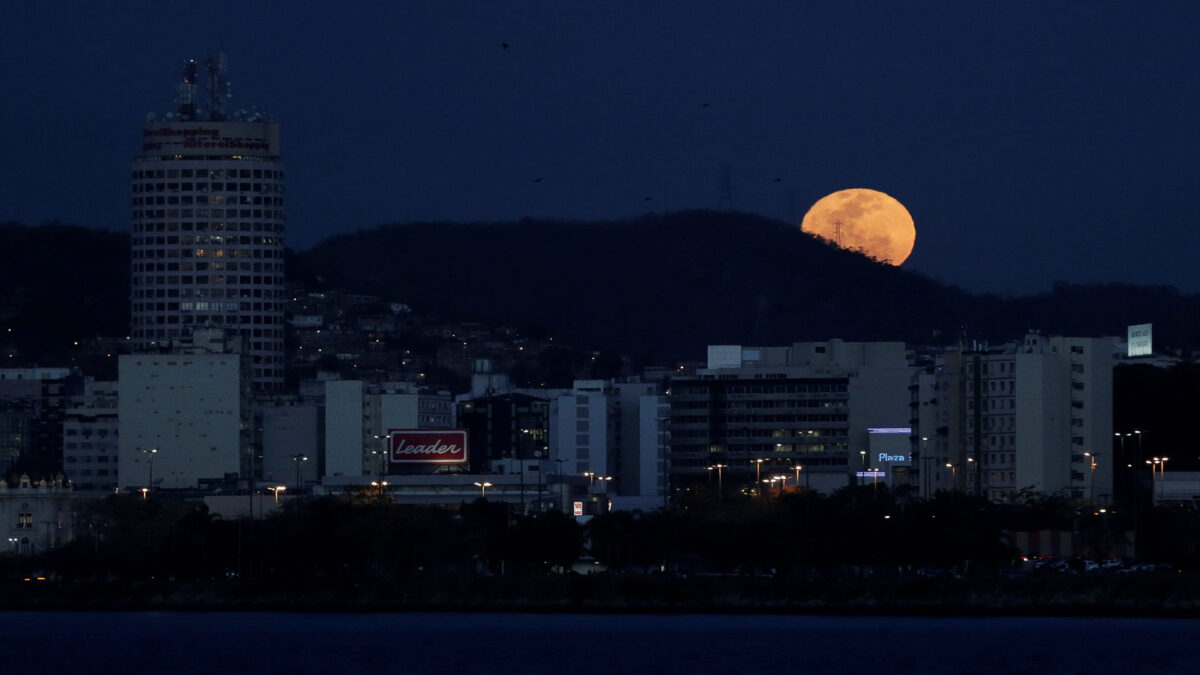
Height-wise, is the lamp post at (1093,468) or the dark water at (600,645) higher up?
the lamp post at (1093,468)

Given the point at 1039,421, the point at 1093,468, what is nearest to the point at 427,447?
the point at 1039,421

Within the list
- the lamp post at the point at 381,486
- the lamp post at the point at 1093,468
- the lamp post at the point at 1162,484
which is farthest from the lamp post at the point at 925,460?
the lamp post at the point at 381,486

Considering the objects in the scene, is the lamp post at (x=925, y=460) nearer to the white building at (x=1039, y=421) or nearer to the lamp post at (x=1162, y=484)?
the white building at (x=1039, y=421)

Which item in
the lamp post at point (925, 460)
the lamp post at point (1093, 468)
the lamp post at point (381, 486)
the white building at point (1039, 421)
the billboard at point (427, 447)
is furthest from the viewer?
the billboard at point (427, 447)

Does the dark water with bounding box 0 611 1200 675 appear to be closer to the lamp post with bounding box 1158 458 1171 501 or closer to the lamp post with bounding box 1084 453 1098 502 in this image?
the lamp post with bounding box 1158 458 1171 501

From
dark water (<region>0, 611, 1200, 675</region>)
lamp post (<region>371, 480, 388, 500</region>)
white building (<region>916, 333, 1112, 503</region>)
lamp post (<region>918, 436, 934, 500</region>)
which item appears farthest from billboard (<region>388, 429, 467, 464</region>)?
dark water (<region>0, 611, 1200, 675</region>)

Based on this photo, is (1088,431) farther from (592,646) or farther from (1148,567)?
(592,646)
